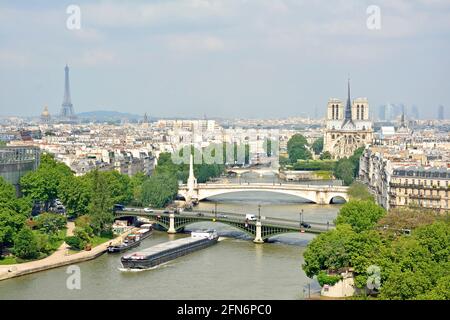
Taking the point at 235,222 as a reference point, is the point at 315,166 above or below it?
above

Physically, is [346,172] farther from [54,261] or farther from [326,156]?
[54,261]

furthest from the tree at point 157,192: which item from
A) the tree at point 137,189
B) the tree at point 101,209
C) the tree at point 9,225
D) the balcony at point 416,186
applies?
the tree at point 9,225

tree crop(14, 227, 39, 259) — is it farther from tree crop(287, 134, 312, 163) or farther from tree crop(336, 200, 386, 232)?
tree crop(287, 134, 312, 163)

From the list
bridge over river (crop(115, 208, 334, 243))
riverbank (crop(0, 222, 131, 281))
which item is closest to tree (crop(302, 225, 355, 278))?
bridge over river (crop(115, 208, 334, 243))

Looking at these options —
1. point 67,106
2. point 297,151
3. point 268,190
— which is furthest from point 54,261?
point 67,106

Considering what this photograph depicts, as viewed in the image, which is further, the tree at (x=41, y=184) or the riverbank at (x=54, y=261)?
the tree at (x=41, y=184)

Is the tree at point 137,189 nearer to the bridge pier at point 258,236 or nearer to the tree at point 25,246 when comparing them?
the bridge pier at point 258,236
